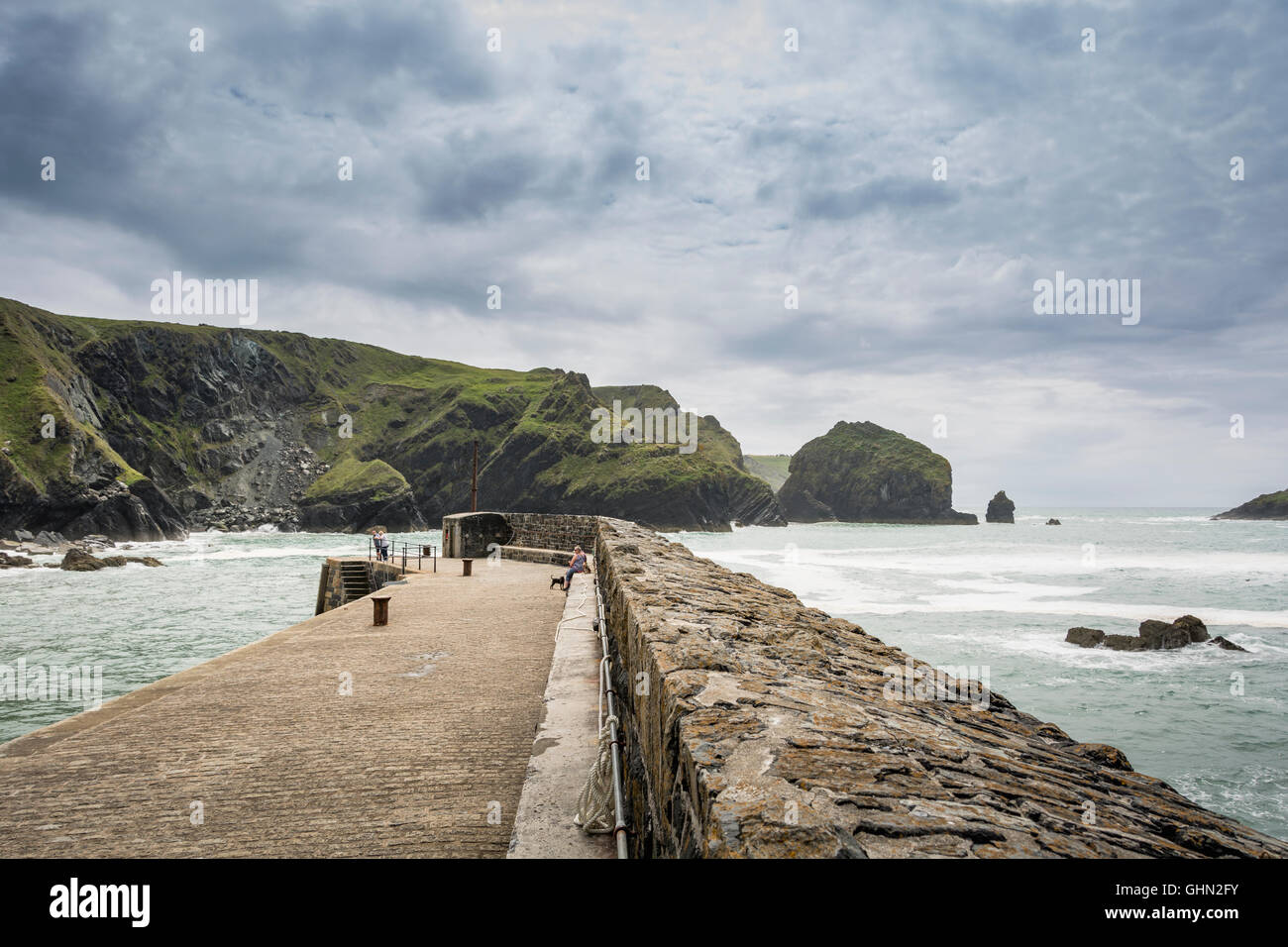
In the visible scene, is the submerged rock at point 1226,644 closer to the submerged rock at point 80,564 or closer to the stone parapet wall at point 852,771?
the stone parapet wall at point 852,771

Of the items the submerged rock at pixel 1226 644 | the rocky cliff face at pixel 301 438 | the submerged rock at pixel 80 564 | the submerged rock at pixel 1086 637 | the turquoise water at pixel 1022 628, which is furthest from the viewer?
the rocky cliff face at pixel 301 438

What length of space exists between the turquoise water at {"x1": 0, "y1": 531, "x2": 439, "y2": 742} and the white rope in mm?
13787

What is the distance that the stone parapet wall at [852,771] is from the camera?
5.26ft

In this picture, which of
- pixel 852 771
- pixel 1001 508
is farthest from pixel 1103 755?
pixel 1001 508

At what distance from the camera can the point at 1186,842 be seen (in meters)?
1.99

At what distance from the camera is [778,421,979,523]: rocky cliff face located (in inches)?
6161

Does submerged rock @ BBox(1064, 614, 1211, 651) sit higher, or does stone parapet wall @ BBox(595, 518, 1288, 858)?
stone parapet wall @ BBox(595, 518, 1288, 858)

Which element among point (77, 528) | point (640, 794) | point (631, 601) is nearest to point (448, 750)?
point (631, 601)

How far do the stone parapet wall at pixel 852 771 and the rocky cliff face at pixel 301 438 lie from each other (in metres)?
84.6

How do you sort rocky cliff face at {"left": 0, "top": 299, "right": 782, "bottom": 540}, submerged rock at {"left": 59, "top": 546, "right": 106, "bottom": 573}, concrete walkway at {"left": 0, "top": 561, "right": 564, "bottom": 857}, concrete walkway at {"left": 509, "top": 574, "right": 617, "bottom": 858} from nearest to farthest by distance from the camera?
1. concrete walkway at {"left": 509, "top": 574, "right": 617, "bottom": 858}
2. concrete walkway at {"left": 0, "top": 561, "right": 564, "bottom": 857}
3. submerged rock at {"left": 59, "top": 546, "right": 106, "bottom": 573}
4. rocky cliff face at {"left": 0, "top": 299, "right": 782, "bottom": 540}

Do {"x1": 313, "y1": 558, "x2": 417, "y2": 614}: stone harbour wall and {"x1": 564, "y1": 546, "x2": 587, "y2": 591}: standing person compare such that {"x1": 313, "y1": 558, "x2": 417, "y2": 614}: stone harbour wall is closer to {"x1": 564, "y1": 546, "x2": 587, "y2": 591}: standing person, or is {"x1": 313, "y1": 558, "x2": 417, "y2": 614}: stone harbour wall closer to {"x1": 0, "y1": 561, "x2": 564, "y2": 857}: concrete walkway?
{"x1": 564, "y1": 546, "x2": 587, "y2": 591}: standing person

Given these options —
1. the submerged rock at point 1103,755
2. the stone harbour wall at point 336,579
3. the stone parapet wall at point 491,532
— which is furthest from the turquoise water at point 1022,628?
the submerged rock at point 1103,755

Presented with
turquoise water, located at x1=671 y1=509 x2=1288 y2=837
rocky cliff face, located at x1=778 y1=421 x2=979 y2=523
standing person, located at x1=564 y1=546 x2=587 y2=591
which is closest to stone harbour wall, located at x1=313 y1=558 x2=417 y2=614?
standing person, located at x1=564 y1=546 x2=587 y2=591
